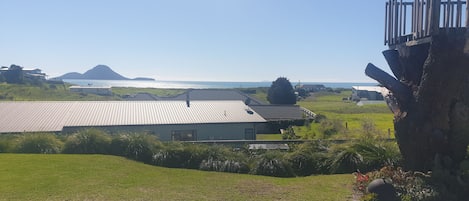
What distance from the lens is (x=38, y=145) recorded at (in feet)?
46.1

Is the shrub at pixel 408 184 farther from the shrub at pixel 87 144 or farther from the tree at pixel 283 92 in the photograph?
the tree at pixel 283 92

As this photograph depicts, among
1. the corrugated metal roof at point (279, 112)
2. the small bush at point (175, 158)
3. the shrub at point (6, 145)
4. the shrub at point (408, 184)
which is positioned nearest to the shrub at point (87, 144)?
the shrub at point (6, 145)

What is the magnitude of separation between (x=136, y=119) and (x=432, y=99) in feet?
63.0

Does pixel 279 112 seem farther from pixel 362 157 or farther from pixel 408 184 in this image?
pixel 408 184

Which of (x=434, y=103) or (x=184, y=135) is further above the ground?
(x=434, y=103)

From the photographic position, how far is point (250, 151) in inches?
535

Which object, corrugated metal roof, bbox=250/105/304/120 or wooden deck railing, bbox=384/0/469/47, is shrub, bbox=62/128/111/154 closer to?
wooden deck railing, bbox=384/0/469/47

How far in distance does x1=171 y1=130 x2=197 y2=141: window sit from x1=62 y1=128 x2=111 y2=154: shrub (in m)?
9.73

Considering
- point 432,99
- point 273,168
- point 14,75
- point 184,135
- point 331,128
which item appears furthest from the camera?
point 14,75

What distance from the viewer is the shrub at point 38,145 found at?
13890 mm

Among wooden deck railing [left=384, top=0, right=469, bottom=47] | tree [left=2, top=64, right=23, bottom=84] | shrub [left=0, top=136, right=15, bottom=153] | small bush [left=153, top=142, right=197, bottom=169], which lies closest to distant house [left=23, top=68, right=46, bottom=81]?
tree [left=2, top=64, right=23, bottom=84]

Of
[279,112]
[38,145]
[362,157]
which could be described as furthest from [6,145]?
[279,112]

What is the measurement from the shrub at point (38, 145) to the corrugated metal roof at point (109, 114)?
7783mm

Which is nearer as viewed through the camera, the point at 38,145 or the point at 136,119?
the point at 38,145
